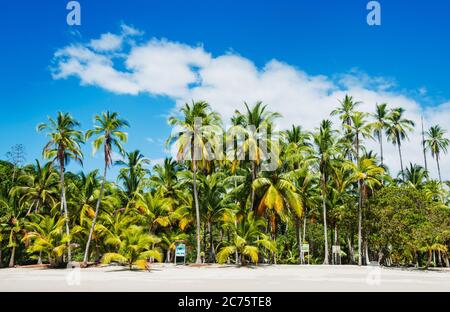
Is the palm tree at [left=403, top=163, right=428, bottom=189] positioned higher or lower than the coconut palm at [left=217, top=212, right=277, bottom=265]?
higher

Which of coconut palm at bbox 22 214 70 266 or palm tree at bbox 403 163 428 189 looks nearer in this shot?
coconut palm at bbox 22 214 70 266

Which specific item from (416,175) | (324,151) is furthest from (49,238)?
(416,175)

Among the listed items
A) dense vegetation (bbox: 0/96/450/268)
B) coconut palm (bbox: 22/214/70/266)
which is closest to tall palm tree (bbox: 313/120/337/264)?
dense vegetation (bbox: 0/96/450/268)

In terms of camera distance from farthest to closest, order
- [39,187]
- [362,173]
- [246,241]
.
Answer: [39,187] → [362,173] → [246,241]

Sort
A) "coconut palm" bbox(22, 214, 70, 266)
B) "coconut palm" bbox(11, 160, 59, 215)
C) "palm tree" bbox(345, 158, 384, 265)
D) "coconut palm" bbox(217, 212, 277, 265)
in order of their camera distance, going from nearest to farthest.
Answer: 1. "coconut palm" bbox(217, 212, 277, 265)
2. "coconut palm" bbox(22, 214, 70, 266)
3. "palm tree" bbox(345, 158, 384, 265)
4. "coconut palm" bbox(11, 160, 59, 215)

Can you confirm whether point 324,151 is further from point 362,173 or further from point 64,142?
point 64,142

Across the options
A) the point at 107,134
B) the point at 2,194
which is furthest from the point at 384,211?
the point at 2,194

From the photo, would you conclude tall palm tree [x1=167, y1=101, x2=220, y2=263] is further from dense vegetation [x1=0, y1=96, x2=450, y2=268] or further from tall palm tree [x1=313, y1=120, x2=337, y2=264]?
tall palm tree [x1=313, y1=120, x2=337, y2=264]

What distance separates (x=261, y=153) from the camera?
94.4ft

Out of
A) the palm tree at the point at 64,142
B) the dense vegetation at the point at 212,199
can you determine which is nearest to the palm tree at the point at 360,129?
the dense vegetation at the point at 212,199

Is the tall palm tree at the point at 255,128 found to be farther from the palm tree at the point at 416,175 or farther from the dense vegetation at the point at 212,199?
the palm tree at the point at 416,175

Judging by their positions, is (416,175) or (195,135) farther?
(416,175)
